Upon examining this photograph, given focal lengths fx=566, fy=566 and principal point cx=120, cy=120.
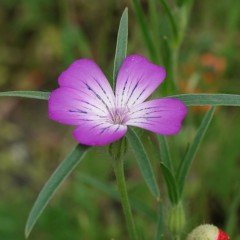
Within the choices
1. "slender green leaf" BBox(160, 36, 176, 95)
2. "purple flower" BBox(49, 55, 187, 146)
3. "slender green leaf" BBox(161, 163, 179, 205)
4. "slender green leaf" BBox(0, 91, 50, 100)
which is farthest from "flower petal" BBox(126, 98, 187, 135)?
"slender green leaf" BBox(160, 36, 176, 95)

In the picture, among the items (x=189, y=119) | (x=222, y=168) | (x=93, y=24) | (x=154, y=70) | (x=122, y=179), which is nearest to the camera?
(x=122, y=179)

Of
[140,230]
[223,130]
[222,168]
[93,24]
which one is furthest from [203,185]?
[93,24]

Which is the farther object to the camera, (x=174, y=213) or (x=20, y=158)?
(x=20, y=158)

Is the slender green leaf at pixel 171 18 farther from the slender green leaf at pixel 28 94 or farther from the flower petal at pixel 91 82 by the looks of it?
the slender green leaf at pixel 28 94

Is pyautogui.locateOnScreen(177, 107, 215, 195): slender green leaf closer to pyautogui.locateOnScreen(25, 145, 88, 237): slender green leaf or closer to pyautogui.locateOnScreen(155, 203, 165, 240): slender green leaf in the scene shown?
pyautogui.locateOnScreen(155, 203, 165, 240): slender green leaf

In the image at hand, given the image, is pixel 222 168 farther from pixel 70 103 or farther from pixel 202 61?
pixel 70 103

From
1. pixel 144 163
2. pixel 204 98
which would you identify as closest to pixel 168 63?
pixel 204 98

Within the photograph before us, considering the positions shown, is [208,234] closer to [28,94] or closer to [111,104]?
[111,104]

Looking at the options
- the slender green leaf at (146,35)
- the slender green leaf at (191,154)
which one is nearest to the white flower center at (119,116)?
the slender green leaf at (191,154)
